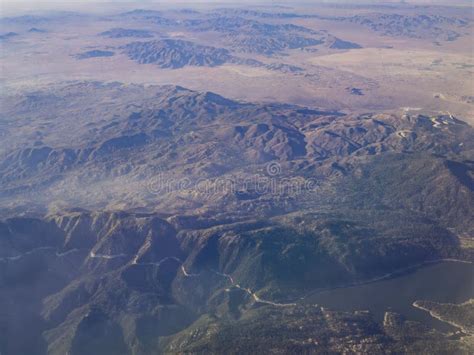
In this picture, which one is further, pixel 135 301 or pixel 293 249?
pixel 293 249

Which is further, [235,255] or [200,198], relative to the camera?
[200,198]

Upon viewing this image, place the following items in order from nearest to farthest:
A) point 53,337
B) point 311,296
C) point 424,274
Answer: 1. point 53,337
2. point 311,296
3. point 424,274

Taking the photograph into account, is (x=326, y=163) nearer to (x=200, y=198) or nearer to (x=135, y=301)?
(x=200, y=198)

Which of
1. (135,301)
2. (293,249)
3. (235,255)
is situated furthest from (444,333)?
(135,301)

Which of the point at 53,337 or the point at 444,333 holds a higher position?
the point at 444,333

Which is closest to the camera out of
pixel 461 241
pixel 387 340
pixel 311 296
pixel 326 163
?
pixel 387 340

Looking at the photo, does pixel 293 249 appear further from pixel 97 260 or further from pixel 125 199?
pixel 125 199

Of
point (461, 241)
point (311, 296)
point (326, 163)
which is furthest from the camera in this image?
point (326, 163)

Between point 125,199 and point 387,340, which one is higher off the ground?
point 387,340

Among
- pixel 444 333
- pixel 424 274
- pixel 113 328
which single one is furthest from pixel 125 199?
pixel 444 333
